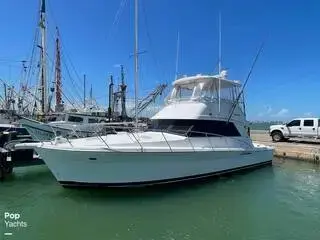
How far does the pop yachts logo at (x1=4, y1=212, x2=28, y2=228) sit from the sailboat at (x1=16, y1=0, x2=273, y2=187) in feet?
7.37

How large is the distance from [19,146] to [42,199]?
12.5 ft

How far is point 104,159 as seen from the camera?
1117 cm

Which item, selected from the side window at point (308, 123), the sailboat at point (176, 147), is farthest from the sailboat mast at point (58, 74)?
the side window at point (308, 123)

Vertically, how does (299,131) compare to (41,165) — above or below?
above

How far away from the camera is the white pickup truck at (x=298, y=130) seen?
25.3 metres

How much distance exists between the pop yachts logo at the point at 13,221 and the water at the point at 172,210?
16 centimetres

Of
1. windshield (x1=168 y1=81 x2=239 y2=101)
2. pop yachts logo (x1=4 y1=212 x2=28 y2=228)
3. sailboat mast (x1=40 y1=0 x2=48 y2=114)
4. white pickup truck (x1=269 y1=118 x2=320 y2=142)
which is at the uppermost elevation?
sailboat mast (x1=40 y1=0 x2=48 y2=114)

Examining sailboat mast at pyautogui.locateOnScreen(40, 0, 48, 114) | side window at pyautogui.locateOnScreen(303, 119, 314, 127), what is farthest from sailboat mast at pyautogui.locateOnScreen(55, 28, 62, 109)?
side window at pyautogui.locateOnScreen(303, 119, 314, 127)

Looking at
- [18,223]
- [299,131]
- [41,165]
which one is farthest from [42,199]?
[299,131]

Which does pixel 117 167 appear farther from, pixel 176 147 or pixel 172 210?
pixel 176 147

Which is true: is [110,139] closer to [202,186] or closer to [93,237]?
[202,186]

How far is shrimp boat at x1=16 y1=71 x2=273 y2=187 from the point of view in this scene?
11.3 meters

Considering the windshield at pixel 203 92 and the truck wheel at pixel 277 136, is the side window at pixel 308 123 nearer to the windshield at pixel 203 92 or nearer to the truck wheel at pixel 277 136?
the truck wheel at pixel 277 136

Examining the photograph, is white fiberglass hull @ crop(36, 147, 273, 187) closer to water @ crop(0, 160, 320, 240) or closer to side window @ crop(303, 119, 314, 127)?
water @ crop(0, 160, 320, 240)
